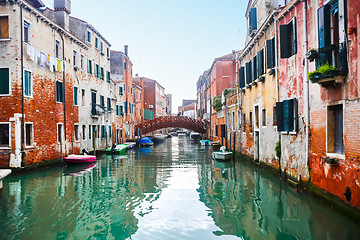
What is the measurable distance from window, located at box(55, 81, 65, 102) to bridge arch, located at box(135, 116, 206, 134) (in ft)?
64.5

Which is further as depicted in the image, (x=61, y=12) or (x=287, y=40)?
(x=61, y=12)

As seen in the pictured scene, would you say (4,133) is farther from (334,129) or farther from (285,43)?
(334,129)

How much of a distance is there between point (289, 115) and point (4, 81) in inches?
427

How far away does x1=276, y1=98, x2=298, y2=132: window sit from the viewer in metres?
9.02

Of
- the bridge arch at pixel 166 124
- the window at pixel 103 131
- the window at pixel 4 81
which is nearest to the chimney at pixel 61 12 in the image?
the window at pixel 4 81

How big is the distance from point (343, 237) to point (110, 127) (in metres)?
22.1

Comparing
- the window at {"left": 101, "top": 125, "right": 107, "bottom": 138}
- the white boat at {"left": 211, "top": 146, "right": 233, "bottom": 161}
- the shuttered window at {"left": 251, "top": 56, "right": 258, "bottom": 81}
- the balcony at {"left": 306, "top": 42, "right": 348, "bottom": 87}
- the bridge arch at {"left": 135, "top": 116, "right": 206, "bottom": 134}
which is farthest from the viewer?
the bridge arch at {"left": 135, "top": 116, "right": 206, "bottom": 134}

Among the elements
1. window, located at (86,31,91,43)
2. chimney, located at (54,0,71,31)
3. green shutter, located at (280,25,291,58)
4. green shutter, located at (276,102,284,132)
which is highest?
chimney, located at (54,0,71,31)

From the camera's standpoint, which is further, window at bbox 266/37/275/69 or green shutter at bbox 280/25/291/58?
window at bbox 266/37/275/69

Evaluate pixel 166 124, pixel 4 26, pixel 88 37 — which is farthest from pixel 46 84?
pixel 166 124

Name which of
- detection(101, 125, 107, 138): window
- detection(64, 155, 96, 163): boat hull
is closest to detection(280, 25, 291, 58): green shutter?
detection(64, 155, 96, 163): boat hull

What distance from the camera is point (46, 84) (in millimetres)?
14688

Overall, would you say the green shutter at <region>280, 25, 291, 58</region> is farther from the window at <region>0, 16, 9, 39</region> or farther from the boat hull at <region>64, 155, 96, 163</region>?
the boat hull at <region>64, 155, 96, 163</region>

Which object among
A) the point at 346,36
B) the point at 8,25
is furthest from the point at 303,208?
the point at 8,25
